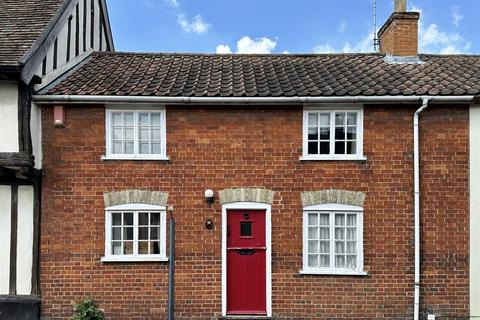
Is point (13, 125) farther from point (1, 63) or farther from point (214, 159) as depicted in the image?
point (214, 159)

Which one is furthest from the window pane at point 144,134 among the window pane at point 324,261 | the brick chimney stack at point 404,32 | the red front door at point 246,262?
the brick chimney stack at point 404,32

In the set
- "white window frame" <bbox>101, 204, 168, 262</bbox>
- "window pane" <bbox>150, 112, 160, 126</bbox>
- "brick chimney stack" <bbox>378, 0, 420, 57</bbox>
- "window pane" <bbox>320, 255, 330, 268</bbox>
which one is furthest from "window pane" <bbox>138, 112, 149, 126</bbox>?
"brick chimney stack" <bbox>378, 0, 420, 57</bbox>

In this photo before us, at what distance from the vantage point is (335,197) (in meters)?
11.0

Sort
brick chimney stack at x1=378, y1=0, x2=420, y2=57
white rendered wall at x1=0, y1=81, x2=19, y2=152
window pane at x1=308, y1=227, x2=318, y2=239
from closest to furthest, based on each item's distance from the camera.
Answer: white rendered wall at x1=0, y1=81, x2=19, y2=152
window pane at x1=308, y1=227, x2=318, y2=239
brick chimney stack at x1=378, y1=0, x2=420, y2=57

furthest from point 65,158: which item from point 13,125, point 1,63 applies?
point 1,63

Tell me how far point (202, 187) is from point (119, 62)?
4.86 meters

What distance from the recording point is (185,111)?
443 inches

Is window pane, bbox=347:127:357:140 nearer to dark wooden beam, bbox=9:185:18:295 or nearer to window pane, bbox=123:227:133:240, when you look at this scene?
window pane, bbox=123:227:133:240

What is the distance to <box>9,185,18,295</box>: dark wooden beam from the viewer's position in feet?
35.3

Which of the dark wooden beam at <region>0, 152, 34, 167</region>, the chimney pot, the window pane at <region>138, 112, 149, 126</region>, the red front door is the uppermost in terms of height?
the chimney pot

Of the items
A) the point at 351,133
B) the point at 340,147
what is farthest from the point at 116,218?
the point at 351,133

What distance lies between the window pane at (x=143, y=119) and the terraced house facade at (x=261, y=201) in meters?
0.10

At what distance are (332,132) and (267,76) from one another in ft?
7.85

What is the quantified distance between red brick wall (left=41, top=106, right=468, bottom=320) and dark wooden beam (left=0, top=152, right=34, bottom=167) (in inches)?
29.0
